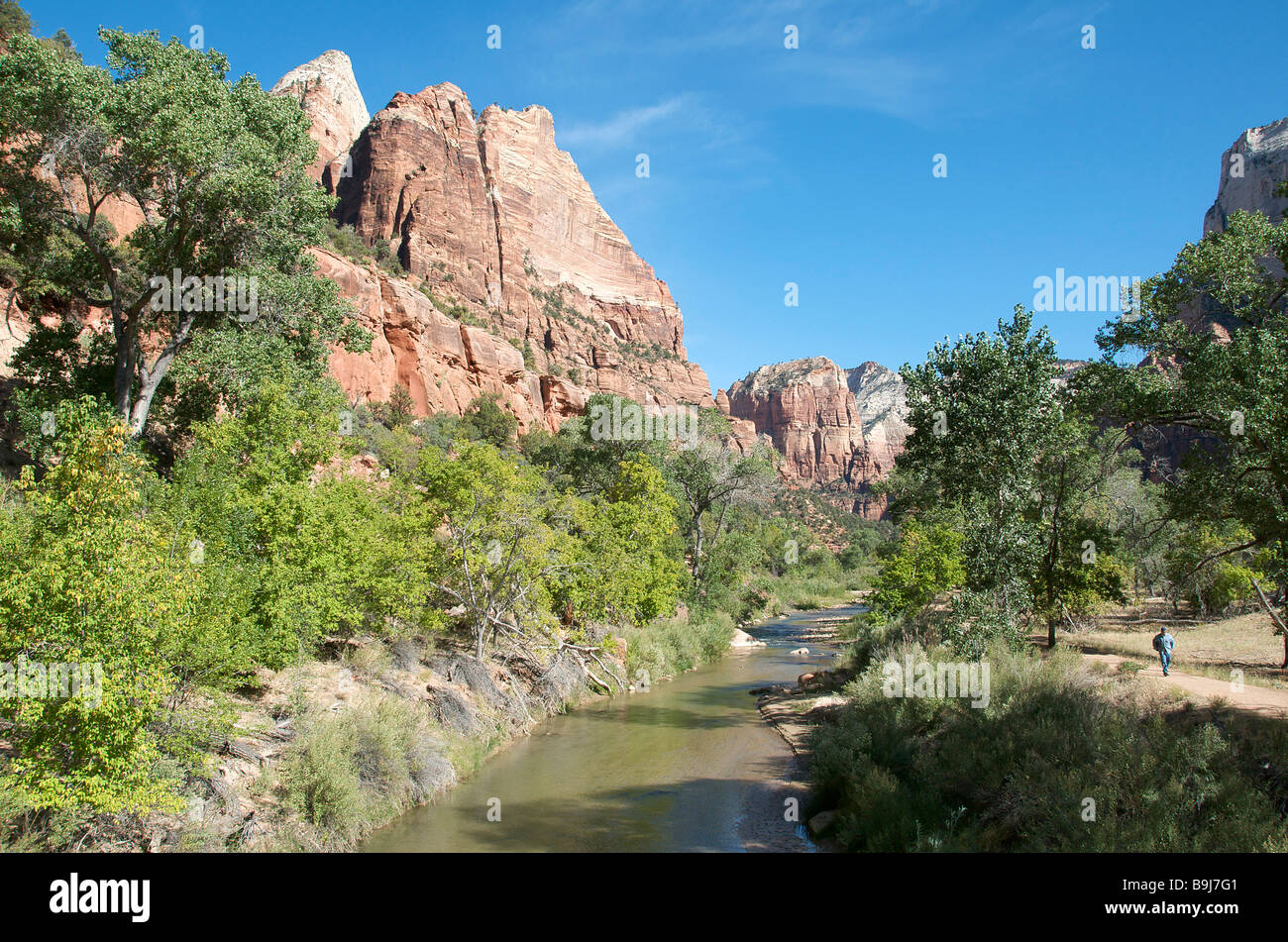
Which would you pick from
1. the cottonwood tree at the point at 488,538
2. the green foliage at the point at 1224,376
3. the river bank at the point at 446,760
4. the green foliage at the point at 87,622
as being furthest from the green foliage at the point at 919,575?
the green foliage at the point at 87,622

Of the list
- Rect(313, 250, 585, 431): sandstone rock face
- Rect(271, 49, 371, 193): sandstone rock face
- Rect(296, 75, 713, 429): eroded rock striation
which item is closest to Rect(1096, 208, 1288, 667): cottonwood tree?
Rect(313, 250, 585, 431): sandstone rock face

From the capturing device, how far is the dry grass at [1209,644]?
46.7ft

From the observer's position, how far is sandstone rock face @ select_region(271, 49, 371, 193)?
336 feet

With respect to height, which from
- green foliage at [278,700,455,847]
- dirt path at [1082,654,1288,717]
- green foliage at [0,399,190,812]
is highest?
green foliage at [0,399,190,812]

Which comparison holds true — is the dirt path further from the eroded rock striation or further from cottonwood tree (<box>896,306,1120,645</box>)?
the eroded rock striation

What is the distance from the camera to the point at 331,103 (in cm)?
11688

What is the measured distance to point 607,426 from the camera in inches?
1789

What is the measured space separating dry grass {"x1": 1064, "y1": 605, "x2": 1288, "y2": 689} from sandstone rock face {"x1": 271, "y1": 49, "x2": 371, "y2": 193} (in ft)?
325

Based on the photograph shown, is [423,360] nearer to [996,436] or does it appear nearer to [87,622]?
[996,436]

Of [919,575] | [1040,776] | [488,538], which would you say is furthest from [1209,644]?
[488,538]

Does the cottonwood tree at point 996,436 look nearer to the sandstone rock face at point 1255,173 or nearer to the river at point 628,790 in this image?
the river at point 628,790
